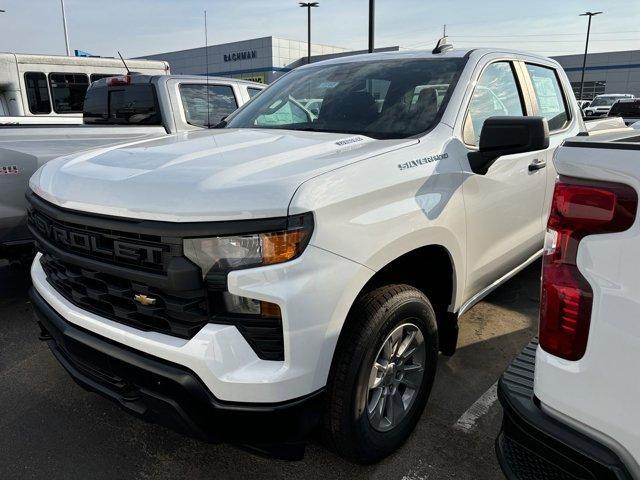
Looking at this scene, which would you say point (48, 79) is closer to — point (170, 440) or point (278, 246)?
point (170, 440)

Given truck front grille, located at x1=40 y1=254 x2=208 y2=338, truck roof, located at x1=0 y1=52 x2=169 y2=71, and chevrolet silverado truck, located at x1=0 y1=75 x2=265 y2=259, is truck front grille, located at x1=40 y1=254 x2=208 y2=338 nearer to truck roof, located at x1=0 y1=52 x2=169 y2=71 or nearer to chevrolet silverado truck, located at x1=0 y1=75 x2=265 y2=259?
chevrolet silverado truck, located at x1=0 y1=75 x2=265 y2=259

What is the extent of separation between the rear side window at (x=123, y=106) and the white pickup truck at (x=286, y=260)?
3009 millimetres

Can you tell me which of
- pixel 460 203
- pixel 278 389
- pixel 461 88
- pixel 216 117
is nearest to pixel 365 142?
pixel 460 203

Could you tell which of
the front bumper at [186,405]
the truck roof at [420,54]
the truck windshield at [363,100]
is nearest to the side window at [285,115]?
the truck windshield at [363,100]

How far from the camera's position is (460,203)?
102 inches

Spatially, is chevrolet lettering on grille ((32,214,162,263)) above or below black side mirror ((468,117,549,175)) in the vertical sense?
below

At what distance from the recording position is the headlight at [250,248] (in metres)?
1.76

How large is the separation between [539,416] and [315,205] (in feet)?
3.16

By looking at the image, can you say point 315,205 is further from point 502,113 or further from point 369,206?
point 502,113

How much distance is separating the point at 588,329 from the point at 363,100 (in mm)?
2088

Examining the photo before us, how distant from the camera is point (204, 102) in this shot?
19.0ft

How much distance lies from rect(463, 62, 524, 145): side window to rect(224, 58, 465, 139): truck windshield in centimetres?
18

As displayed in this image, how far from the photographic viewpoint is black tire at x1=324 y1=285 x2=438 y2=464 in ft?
6.66

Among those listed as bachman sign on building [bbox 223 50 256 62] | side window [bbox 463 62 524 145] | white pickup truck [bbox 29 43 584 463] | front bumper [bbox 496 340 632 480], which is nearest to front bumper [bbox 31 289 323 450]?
white pickup truck [bbox 29 43 584 463]
